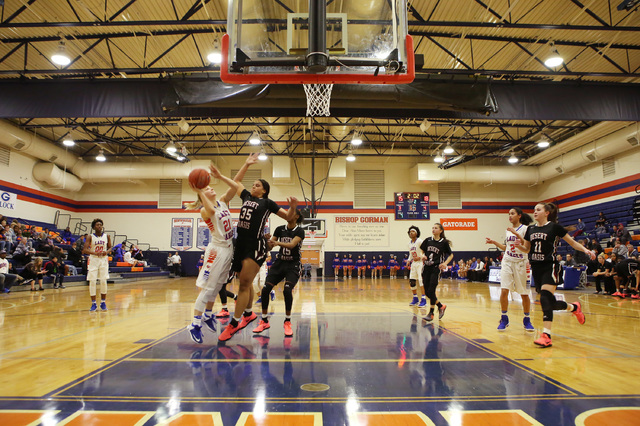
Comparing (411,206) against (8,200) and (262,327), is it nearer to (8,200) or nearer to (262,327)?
(262,327)

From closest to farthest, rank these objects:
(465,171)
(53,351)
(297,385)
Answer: (297,385) < (53,351) < (465,171)

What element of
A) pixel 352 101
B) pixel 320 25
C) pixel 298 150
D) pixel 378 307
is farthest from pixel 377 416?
pixel 298 150

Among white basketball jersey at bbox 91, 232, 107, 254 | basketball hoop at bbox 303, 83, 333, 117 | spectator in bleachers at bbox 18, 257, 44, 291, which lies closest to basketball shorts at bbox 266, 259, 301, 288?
basketball hoop at bbox 303, 83, 333, 117

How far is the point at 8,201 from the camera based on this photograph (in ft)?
56.7

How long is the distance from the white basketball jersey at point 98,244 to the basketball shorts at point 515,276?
24.5ft

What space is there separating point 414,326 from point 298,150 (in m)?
18.0

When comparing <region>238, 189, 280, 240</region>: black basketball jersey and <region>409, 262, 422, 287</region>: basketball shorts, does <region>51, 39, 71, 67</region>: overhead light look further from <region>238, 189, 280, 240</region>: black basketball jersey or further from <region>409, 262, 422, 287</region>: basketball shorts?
<region>409, 262, 422, 287</region>: basketball shorts

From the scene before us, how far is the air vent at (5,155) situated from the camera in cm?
1698

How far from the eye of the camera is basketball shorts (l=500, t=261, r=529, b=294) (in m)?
5.47

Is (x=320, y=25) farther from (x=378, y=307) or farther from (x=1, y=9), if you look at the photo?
(x=1, y=9)

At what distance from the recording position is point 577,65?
42.5ft

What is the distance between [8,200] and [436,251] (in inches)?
809

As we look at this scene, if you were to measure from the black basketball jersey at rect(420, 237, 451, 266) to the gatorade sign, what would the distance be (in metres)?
17.8

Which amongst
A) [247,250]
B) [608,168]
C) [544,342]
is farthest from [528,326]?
[608,168]
